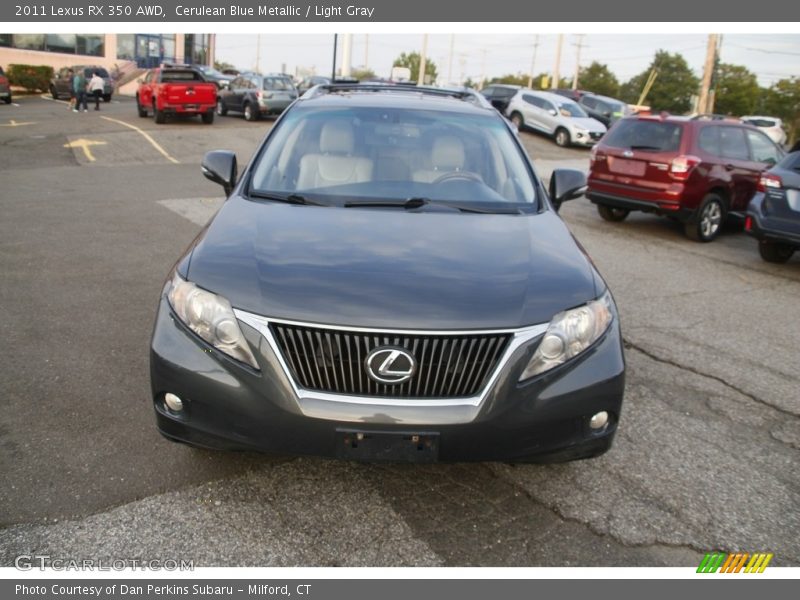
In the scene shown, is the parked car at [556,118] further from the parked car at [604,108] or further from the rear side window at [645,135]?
the rear side window at [645,135]

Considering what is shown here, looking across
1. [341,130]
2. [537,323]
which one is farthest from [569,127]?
[537,323]

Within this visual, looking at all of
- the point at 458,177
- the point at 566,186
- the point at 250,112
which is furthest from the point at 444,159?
the point at 250,112

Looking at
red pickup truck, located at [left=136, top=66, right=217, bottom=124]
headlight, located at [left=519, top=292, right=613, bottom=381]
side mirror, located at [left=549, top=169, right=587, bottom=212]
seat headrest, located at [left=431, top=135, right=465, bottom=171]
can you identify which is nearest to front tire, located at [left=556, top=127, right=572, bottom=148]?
red pickup truck, located at [left=136, top=66, right=217, bottom=124]

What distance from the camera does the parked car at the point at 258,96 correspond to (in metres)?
26.0

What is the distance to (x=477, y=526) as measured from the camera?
10.2ft

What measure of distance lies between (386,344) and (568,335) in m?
0.75

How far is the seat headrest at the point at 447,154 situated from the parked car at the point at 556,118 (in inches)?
801

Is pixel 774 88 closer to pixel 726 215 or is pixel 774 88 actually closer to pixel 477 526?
pixel 726 215

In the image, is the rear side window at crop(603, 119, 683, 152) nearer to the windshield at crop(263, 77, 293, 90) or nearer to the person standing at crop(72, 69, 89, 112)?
the windshield at crop(263, 77, 293, 90)

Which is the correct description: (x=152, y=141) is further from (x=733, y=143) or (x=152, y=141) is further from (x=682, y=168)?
(x=733, y=143)

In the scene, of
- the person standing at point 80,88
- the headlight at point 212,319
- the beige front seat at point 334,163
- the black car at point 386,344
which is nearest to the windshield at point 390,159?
the beige front seat at point 334,163

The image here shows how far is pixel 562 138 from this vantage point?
24.3 metres

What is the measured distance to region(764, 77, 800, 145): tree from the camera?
59.3 m

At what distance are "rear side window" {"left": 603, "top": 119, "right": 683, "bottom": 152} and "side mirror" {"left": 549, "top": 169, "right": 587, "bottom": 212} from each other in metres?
6.27
